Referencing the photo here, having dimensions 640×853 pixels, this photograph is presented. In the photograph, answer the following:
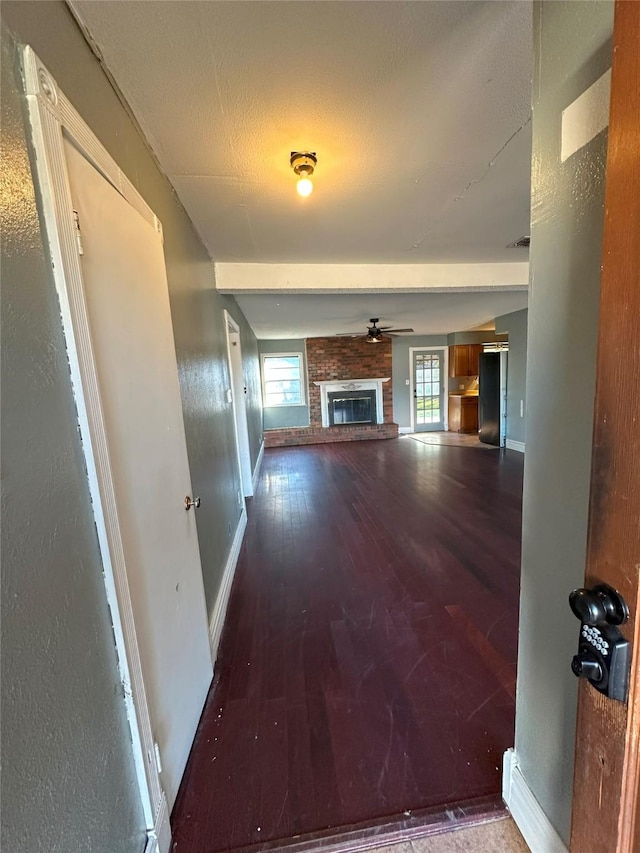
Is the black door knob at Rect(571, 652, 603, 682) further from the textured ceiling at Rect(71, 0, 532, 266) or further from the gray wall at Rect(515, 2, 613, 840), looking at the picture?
the textured ceiling at Rect(71, 0, 532, 266)

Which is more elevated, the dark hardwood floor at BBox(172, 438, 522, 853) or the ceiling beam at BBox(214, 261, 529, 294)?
the ceiling beam at BBox(214, 261, 529, 294)

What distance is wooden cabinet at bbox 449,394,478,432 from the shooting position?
8055 millimetres

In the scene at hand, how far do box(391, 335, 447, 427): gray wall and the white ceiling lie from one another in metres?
6.04

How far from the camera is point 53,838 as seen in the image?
621 mm

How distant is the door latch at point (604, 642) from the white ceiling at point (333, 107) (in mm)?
1409

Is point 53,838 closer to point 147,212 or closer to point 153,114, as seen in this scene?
point 147,212

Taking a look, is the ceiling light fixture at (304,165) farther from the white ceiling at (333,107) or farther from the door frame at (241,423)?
the door frame at (241,423)

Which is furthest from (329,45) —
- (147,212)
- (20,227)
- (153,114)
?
(20,227)

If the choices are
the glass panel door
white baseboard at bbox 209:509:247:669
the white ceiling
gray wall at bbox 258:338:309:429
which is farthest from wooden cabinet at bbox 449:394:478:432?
white baseboard at bbox 209:509:247:669

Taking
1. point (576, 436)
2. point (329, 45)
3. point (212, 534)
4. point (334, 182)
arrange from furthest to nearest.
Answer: point (212, 534)
point (334, 182)
point (329, 45)
point (576, 436)

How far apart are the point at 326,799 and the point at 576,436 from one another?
55.7 inches

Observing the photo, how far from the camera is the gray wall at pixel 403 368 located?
8.34m

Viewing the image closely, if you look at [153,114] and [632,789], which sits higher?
[153,114]

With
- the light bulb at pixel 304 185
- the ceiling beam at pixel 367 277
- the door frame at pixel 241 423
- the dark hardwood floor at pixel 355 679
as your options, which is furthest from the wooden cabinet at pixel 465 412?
the light bulb at pixel 304 185
